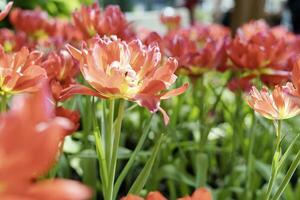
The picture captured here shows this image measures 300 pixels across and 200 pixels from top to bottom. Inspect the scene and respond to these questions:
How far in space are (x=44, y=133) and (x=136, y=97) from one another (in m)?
0.29

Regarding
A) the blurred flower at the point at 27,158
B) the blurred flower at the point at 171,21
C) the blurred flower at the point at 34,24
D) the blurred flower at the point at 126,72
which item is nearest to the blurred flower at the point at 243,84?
the blurred flower at the point at 126,72

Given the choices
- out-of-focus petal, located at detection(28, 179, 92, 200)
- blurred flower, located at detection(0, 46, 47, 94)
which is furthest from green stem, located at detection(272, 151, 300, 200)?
out-of-focus petal, located at detection(28, 179, 92, 200)

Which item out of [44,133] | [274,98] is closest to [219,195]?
[274,98]

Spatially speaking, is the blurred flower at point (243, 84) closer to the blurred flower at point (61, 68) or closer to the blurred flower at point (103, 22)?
the blurred flower at point (103, 22)

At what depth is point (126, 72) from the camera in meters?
0.55

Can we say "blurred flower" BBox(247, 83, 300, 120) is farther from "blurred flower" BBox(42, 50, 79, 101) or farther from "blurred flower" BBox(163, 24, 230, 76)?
"blurred flower" BBox(163, 24, 230, 76)

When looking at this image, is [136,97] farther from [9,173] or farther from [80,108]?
[80,108]

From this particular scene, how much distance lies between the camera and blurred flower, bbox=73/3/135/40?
38.1 inches

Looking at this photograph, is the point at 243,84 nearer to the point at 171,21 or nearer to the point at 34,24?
the point at 34,24

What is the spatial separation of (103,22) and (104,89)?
0.45m

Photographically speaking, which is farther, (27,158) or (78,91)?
(78,91)

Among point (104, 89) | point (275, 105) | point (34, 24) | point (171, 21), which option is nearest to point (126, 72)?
point (104, 89)

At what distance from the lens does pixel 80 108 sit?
1.10 m

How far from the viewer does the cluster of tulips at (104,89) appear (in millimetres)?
247
